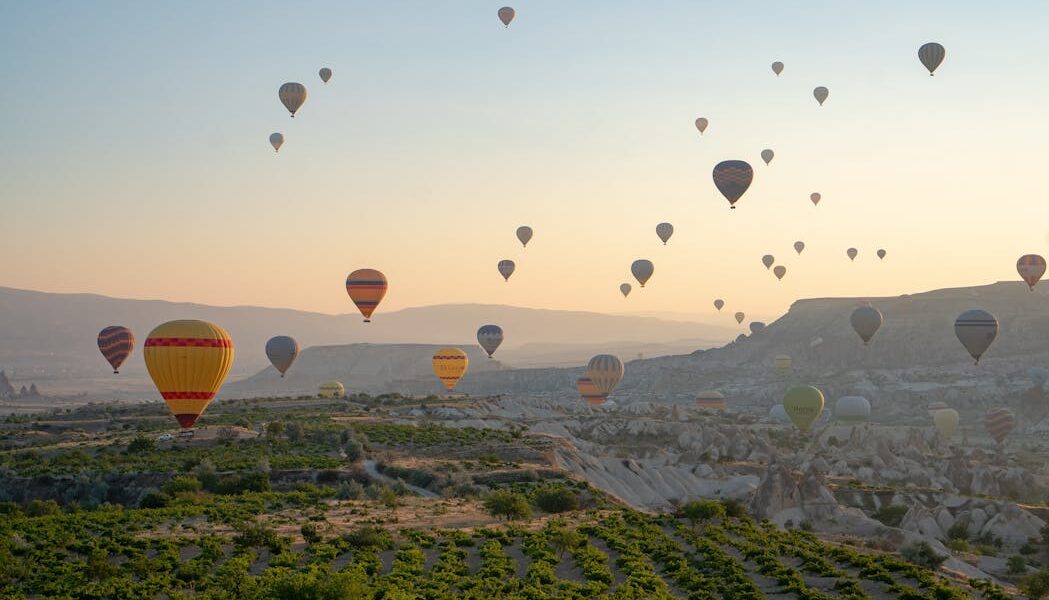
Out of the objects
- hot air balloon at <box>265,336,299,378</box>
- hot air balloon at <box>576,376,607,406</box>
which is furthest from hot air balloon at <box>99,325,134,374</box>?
hot air balloon at <box>576,376,607,406</box>

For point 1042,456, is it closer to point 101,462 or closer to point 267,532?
point 101,462

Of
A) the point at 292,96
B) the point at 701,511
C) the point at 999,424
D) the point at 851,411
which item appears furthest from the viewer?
the point at 851,411

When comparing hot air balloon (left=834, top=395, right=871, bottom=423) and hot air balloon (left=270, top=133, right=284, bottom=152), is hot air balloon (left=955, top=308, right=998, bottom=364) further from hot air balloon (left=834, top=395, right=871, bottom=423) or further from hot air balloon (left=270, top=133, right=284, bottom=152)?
hot air balloon (left=270, top=133, right=284, bottom=152)

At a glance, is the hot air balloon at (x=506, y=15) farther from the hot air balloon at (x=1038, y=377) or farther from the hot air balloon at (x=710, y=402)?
the hot air balloon at (x=1038, y=377)

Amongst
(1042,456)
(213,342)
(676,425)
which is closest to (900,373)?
(1042,456)

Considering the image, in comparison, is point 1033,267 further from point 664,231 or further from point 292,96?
point 292,96

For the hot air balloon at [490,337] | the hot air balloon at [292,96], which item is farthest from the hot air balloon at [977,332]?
the hot air balloon at [292,96]

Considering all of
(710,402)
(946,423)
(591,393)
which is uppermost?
(591,393)

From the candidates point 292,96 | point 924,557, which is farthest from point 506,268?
point 924,557
